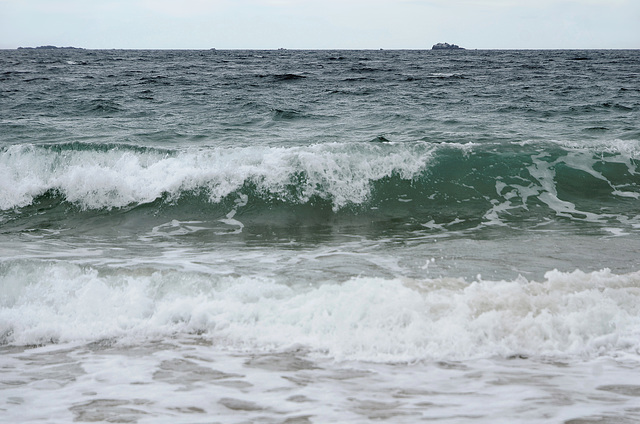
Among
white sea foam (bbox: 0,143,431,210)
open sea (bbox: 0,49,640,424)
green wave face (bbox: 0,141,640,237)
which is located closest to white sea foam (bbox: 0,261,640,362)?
open sea (bbox: 0,49,640,424)

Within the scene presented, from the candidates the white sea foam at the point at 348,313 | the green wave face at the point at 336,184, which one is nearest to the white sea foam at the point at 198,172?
the green wave face at the point at 336,184

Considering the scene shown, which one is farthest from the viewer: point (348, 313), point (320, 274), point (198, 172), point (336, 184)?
point (198, 172)

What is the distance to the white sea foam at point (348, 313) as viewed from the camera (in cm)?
450

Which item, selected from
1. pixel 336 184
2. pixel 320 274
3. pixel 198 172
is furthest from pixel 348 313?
pixel 198 172

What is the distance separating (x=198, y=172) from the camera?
32.5ft

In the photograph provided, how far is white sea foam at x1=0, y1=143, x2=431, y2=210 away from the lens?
31.4 ft

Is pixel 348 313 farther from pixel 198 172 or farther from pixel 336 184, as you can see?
pixel 198 172

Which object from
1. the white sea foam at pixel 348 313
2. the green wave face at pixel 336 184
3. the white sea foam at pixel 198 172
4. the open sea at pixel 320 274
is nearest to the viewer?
the open sea at pixel 320 274

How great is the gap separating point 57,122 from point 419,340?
45.8 feet

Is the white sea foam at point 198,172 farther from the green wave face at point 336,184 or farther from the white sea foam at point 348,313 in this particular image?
the white sea foam at point 348,313

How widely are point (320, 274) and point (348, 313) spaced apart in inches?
47.2

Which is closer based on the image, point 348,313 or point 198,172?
point 348,313

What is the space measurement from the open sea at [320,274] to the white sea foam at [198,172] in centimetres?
4

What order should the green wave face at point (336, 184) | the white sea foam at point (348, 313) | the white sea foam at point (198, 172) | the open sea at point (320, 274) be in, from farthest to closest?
the white sea foam at point (198, 172) < the green wave face at point (336, 184) < the white sea foam at point (348, 313) < the open sea at point (320, 274)
